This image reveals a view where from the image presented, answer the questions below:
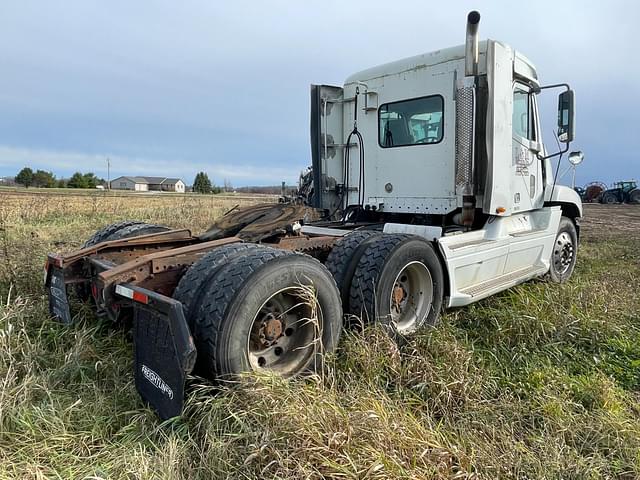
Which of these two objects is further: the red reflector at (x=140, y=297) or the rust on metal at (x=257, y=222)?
the rust on metal at (x=257, y=222)

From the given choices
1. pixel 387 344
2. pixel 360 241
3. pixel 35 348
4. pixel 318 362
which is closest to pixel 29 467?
pixel 35 348

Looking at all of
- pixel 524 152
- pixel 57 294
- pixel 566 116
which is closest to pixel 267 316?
pixel 57 294

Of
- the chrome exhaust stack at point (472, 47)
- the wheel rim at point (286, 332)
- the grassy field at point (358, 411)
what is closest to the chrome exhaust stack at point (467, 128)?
the chrome exhaust stack at point (472, 47)

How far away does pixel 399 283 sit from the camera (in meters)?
4.00

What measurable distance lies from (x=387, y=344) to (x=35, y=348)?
2423 millimetres

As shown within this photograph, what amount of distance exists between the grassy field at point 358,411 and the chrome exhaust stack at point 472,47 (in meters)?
2.54

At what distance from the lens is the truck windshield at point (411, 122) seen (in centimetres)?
507

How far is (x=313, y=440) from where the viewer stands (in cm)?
214

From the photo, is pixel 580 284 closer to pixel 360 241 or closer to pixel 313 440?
pixel 360 241

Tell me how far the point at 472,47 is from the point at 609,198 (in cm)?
4102

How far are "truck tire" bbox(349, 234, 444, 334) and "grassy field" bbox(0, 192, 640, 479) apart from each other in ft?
0.76

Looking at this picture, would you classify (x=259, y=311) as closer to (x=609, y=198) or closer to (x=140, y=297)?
(x=140, y=297)

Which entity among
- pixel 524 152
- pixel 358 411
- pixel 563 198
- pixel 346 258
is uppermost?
pixel 524 152

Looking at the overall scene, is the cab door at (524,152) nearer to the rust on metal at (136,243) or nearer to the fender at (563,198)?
the fender at (563,198)
